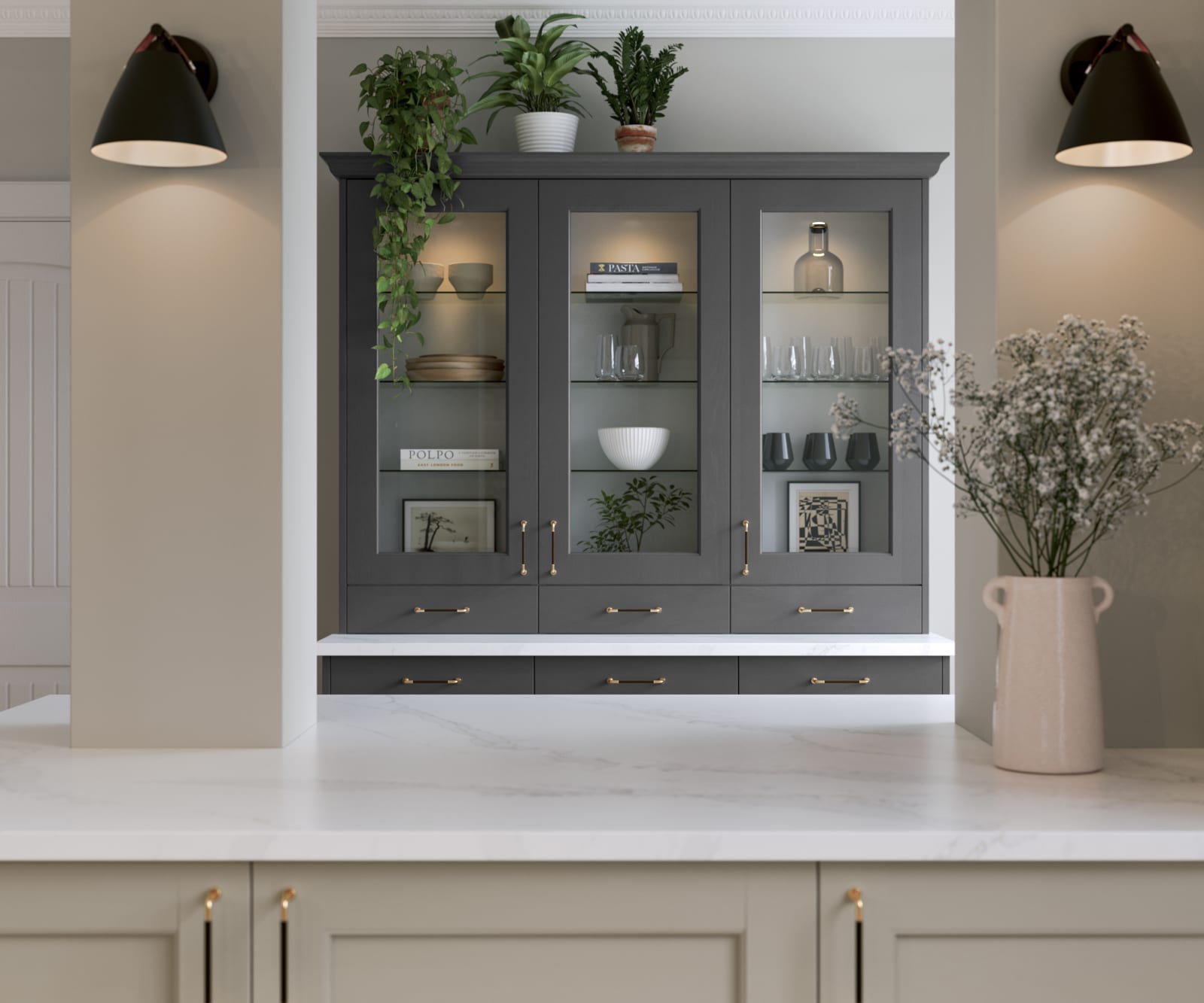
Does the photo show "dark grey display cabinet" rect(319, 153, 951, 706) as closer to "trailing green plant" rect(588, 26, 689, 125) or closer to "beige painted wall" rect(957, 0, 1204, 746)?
"trailing green plant" rect(588, 26, 689, 125)

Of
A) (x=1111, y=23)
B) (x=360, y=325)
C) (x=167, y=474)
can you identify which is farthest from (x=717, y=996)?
(x=360, y=325)

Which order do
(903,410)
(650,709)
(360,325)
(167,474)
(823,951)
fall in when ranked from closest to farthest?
(823,951), (903,410), (167,474), (650,709), (360,325)

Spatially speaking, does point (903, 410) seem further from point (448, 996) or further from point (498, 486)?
point (498, 486)

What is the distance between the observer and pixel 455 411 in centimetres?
309

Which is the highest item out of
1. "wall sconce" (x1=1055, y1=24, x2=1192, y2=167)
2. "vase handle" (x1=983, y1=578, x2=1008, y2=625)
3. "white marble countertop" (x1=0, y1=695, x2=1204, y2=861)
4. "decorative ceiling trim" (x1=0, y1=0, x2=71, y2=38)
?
"decorative ceiling trim" (x1=0, y1=0, x2=71, y2=38)

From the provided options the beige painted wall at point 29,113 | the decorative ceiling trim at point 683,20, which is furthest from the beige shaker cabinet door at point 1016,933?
the beige painted wall at point 29,113

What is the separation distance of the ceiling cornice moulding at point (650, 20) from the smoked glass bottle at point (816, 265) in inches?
30.8

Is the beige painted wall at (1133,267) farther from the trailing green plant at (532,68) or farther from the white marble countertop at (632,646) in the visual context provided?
the trailing green plant at (532,68)

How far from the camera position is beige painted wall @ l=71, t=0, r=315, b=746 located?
4.89 ft

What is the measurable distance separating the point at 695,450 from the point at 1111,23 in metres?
1.71

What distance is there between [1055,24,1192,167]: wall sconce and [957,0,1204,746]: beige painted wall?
76mm

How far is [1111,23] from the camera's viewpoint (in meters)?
1.50

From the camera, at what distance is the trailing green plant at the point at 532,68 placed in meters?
3.09

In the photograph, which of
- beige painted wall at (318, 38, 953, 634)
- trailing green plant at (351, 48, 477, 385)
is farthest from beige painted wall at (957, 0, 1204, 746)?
beige painted wall at (318, 38, 953, 634)
